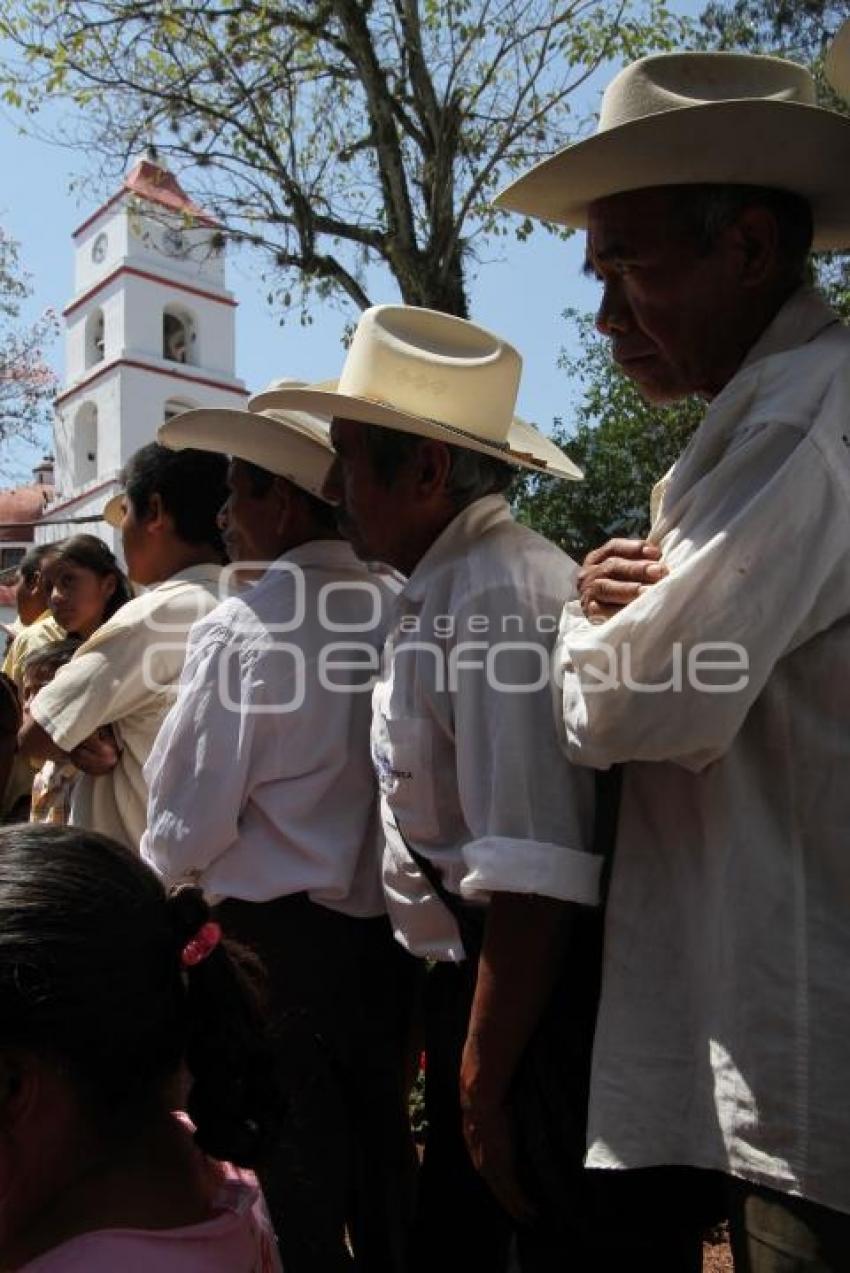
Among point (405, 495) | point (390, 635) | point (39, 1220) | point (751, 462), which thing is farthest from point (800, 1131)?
point (405, 495)

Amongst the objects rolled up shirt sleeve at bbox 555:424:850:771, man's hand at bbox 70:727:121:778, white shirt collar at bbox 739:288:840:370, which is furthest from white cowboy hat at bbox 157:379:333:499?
rolled up shirt sleeve at bbox 555:424:850:771

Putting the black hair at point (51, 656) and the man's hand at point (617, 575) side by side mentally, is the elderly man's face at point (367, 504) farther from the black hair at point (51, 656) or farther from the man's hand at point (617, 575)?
the black hair at point (51, 656)

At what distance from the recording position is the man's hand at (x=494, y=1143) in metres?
1.62

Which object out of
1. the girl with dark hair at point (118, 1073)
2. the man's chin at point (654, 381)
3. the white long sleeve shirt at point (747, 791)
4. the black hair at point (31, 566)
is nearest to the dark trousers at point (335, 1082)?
the girl with dark hair at point (118, 1073)

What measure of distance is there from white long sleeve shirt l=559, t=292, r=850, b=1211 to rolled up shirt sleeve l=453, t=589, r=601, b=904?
0.19 metres

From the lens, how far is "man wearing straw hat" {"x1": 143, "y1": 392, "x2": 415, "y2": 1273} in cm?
221

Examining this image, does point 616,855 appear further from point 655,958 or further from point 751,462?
point 751,462

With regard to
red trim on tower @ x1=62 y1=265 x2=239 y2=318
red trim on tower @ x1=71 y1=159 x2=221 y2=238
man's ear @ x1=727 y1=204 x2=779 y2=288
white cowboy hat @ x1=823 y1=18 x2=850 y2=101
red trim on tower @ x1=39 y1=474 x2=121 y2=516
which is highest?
red trim on tower @ x1=62 y1=265 x2=239 y2=318

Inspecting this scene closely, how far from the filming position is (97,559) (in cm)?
429

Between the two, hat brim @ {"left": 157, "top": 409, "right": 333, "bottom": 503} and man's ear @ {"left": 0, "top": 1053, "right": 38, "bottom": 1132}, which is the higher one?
hat brim @ {"left": 157, "top": 409, "right": 333, "bottom": 503}

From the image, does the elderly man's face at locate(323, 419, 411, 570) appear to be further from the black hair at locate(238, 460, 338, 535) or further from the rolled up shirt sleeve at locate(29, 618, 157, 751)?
the rolled up shirt sleeve at locate(29, 618, 157, 751)

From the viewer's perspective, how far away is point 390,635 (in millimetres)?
2082

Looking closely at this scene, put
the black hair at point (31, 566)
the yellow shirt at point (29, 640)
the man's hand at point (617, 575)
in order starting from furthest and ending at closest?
the black hair at point (31, 566) → the yellow shirt at point (29, 640) → the man's hand at point (617, 575)

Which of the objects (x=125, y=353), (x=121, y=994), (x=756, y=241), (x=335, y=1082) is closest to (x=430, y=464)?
(x=756, y=241)
